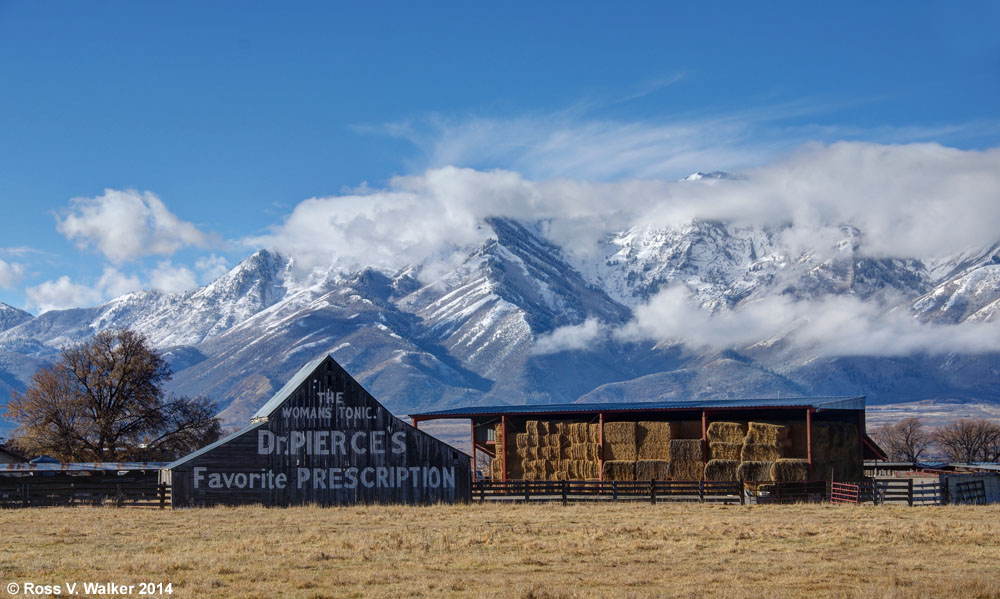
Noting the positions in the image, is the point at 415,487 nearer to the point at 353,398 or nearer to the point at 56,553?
the point at 353,398

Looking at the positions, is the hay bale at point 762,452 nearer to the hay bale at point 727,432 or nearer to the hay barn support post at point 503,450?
the hay bale at point 727,432

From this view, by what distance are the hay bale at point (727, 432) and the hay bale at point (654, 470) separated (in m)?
2.59

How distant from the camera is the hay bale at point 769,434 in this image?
5628cm

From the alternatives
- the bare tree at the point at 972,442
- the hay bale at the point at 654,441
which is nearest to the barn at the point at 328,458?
the hay bale at the point at 654,441

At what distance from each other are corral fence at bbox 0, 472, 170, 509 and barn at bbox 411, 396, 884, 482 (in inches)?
591

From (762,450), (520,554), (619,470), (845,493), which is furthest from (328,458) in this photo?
(520,554)

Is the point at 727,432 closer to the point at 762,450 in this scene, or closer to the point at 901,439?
the point at 762,450

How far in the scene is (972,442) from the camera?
424ft

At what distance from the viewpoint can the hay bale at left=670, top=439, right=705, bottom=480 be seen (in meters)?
58.2

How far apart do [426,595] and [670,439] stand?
124ft

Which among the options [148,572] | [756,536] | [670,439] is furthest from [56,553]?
[670,439]

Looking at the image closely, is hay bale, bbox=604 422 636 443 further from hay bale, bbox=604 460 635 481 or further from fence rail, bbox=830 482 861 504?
fence rail, bbox=830 482 861 504

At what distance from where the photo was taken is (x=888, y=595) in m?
21.9

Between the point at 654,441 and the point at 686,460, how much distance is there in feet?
6.19
